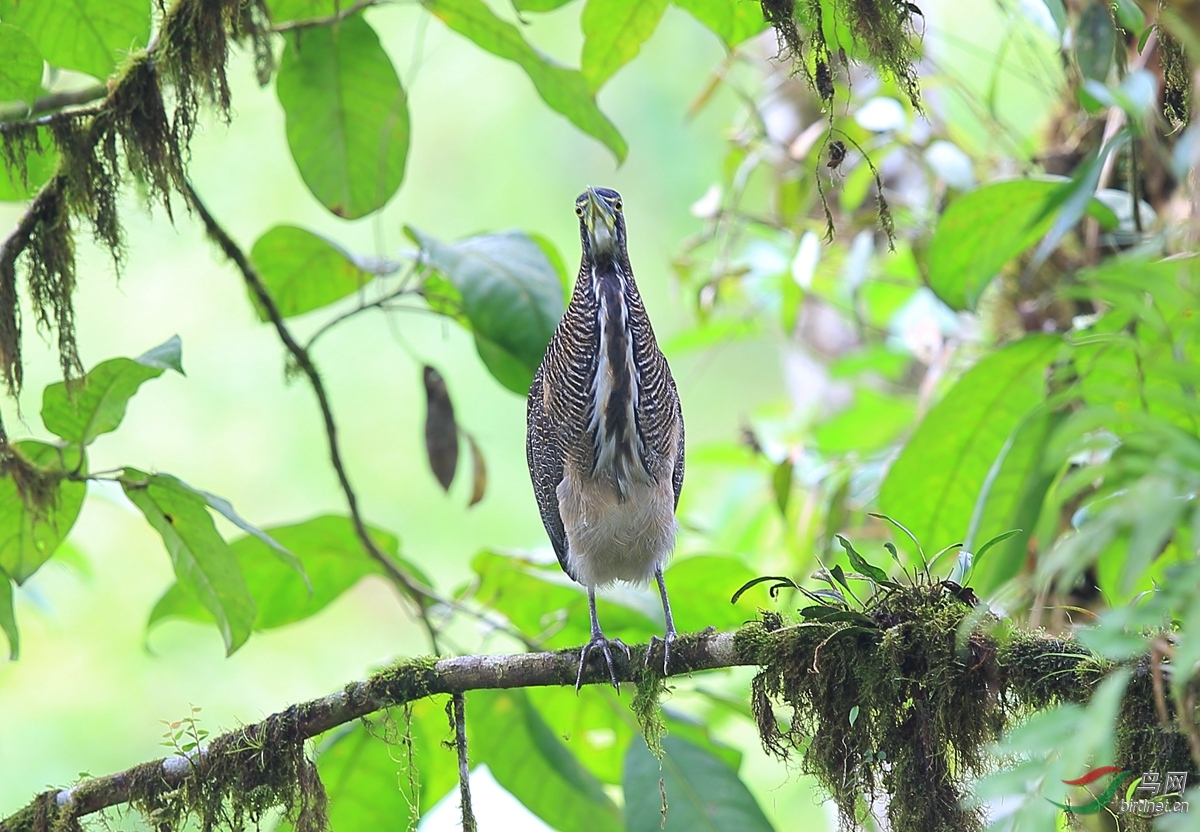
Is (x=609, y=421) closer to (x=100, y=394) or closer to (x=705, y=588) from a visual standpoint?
(x=705, y=588)

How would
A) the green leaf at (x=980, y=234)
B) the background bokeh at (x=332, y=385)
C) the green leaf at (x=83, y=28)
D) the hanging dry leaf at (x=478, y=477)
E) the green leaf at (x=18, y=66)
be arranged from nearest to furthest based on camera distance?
the green leaf at (x=18, y=66) → the green leaf at (x=83, y=28) → the green leaf at (x=980, y=234) → the hanging dry leaf at (x=478, y=477) → the background bokeh at (x=332, y=385)

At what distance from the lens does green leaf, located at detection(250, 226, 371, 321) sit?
288 cm

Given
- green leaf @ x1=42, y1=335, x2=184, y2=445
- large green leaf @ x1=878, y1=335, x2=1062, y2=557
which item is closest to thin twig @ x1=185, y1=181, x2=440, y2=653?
green leaf @ x1=42, y1=335, x2=184, y2=445

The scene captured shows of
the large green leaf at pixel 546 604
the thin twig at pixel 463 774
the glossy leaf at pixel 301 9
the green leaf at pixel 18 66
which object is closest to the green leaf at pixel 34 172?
the green leaf at pixel 18 66

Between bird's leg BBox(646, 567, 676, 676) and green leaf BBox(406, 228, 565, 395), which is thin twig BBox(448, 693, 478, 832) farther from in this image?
green leaf BBox(406, 228, 565, 395)

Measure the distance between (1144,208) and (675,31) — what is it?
17.9 feet

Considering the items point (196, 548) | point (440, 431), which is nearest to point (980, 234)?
point (440, 431)

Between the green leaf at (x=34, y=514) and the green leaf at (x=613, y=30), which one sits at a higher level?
the green leaf at (x=613, y=30)

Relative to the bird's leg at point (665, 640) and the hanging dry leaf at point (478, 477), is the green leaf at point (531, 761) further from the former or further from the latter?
the hanging dry leaf at point (478, 477)

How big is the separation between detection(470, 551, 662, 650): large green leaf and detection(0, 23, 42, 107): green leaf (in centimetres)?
150

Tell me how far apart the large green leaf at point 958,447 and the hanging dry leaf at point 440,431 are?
44.1 inches

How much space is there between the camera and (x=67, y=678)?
21.5ft

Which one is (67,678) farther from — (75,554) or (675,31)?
(675,31)

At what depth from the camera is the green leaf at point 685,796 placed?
2.43m
